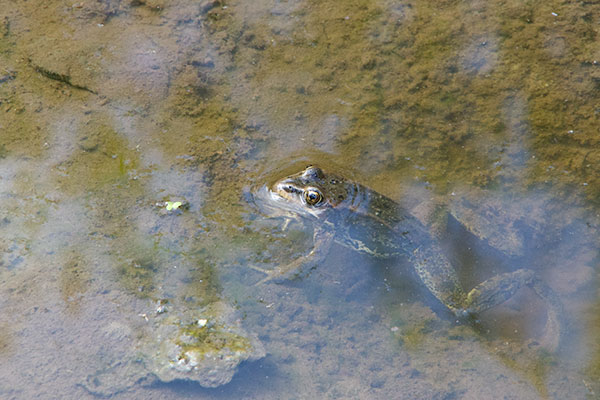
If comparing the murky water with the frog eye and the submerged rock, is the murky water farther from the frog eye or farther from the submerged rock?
the frog eye

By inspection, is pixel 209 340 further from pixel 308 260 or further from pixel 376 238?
pixel 376 238

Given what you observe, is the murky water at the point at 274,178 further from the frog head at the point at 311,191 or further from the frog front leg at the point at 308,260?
the frog head at the point at 311,191

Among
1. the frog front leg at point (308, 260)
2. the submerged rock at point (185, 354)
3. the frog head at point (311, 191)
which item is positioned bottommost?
the submerged rock at point (185, 354)

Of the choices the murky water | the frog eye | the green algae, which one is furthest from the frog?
the green algae

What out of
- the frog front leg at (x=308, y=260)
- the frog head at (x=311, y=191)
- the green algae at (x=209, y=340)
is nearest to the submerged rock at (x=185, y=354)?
the green algae at (x=209, y=340)

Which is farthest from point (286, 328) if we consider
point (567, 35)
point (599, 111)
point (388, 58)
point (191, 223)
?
point (567, 35)

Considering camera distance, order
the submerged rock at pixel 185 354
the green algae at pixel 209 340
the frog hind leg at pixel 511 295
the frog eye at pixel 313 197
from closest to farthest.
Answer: the submerged rock at pixel 185 354
the green algae at pixel 209 340
the frog hind leg at pixel 511 295
the frog eye at pixel 313 197

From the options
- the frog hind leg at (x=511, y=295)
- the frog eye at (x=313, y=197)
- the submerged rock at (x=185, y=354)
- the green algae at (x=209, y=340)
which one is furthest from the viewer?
the frog eye at (x=313, y=197)

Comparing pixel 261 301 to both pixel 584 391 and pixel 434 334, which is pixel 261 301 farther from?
pixel 584 391
